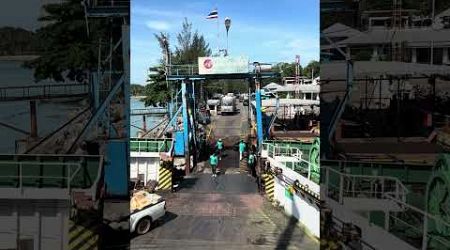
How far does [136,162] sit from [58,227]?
45 centimetres

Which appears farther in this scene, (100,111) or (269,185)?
(269,185)

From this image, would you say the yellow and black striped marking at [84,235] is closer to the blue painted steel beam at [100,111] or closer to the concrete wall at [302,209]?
the blue painted steel beam at [100,111]

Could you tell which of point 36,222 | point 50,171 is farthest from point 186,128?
point 36,222

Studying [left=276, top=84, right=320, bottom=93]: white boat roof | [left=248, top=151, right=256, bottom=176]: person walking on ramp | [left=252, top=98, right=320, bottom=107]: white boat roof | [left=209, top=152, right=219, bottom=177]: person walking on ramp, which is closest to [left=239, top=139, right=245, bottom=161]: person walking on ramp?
[left=248, top=151, right=256, bottom=176]: person walking on ramp

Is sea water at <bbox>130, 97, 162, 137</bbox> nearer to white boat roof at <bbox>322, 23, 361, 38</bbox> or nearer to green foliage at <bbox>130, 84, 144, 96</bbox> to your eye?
green foliage at <bbox>130, 84, 144, 96</bbox>

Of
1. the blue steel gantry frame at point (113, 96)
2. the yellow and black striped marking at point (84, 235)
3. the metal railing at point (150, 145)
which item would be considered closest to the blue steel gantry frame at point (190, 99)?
the metal railing at point (150, 145)

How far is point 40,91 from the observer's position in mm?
2270

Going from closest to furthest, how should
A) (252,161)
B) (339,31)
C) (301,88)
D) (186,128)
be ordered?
(339,31) → (301,88) → (186,128) → (252,161)

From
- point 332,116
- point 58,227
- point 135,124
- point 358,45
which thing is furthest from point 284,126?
point 58,227

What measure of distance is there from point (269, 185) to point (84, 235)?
92 cm

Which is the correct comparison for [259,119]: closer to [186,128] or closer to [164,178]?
[186,128]

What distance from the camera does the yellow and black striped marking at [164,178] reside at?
2.35 metres

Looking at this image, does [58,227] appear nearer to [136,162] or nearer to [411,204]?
[136,162]

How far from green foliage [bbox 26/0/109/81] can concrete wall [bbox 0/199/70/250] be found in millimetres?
575
